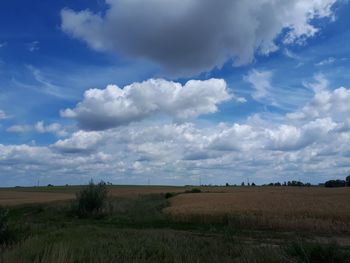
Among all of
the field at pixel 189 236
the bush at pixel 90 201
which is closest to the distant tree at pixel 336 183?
the field at pixel 189 236

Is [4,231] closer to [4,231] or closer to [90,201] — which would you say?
[4,231]

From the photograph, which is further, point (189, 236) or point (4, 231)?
point (189, 236)

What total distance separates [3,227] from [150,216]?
26.0m

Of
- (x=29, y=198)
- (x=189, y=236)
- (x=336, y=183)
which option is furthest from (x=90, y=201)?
(x=336, y=183)

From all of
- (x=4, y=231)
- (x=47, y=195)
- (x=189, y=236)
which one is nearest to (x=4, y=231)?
(x=4, y=231)

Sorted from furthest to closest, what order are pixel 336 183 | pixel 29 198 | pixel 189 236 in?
pixel 336 183 < pixel 29 198 < pixel 189 236

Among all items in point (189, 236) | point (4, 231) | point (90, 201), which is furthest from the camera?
point (90, 201)

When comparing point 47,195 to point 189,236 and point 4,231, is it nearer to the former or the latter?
point 189,236

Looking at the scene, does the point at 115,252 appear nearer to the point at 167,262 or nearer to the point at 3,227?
the point at 167,262

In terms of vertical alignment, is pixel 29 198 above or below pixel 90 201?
above

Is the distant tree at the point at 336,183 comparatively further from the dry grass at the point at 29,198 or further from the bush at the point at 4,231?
the bush at the point at 4,231

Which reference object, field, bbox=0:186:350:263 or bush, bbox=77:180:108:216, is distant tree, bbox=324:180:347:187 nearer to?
field, bbox=0:186:350:263

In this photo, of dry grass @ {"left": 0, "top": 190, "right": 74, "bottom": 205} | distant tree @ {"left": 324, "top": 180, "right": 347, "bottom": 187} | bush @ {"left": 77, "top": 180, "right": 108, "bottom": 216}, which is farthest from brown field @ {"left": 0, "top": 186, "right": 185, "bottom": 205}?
distant tree @ {"left": 324, "top": 180, "right": 347, "bottom": 187}

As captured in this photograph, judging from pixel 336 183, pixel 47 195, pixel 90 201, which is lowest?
pixel 90 201
